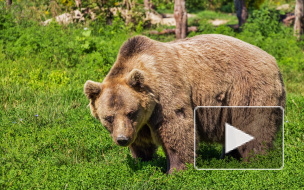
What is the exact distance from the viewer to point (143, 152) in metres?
6.00

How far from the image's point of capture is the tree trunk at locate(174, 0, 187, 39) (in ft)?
43.7

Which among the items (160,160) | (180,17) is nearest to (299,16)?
(180,17)

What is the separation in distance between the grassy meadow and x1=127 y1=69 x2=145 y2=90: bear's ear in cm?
104

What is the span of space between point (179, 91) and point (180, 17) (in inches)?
332

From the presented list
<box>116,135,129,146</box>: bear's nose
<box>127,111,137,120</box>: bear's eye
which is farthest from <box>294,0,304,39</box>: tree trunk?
<box>116,135,129,146</box>: bear's nose

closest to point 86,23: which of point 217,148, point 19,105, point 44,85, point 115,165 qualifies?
point 44,85

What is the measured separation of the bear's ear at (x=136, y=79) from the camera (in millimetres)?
5065

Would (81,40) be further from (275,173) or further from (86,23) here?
(275,173)

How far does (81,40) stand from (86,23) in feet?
8.03

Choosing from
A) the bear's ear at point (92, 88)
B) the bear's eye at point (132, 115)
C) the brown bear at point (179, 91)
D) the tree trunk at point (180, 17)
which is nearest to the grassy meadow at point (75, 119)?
the brown bear at point (179, 91)

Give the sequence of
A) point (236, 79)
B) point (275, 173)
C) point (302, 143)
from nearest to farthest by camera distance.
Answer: point (275, 173)
point (236, 79)
point (302, 143)

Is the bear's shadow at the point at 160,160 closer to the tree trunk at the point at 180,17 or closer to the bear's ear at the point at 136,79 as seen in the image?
the bear's ear at the point at 136,79

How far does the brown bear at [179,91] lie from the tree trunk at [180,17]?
7210 millimetres
